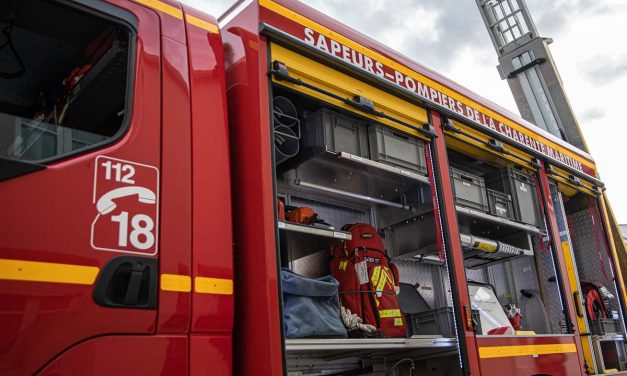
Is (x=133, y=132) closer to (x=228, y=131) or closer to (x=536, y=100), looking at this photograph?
(x=228, y=131)

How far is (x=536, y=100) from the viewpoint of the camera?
6758 millimetres

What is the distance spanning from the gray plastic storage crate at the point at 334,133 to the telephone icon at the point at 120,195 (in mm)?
1276

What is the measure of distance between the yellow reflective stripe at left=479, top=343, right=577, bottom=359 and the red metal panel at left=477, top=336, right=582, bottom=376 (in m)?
0.02

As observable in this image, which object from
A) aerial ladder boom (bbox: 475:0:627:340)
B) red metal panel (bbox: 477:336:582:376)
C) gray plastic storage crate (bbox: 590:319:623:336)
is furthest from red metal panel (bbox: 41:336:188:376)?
aerial ladder boom (bbox: 475:0:627:340)

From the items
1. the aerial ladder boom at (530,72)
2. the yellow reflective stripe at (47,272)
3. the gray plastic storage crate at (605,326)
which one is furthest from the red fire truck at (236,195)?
the aerial ladder boom at (530,72)

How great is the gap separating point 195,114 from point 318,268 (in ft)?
5.55

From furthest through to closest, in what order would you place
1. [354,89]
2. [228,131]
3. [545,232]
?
[545,232] → [354,89] → [228,131]

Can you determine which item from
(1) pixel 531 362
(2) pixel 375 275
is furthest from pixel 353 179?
(1) pixel 531 362

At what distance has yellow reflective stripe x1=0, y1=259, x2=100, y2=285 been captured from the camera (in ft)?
5.51

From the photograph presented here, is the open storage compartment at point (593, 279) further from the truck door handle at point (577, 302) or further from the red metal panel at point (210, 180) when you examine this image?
the red metal panel at point (210, 180)

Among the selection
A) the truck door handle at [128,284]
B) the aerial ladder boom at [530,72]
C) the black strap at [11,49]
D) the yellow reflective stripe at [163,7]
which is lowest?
the truck door handle at [128,284]

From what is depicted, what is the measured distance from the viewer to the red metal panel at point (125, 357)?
5.75ft

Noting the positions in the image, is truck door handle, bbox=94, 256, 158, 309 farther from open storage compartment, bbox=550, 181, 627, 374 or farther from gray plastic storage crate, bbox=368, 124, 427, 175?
open storage compartment, bbox=550, 181, 627, 374

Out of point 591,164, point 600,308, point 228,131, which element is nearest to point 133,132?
point 228,131
